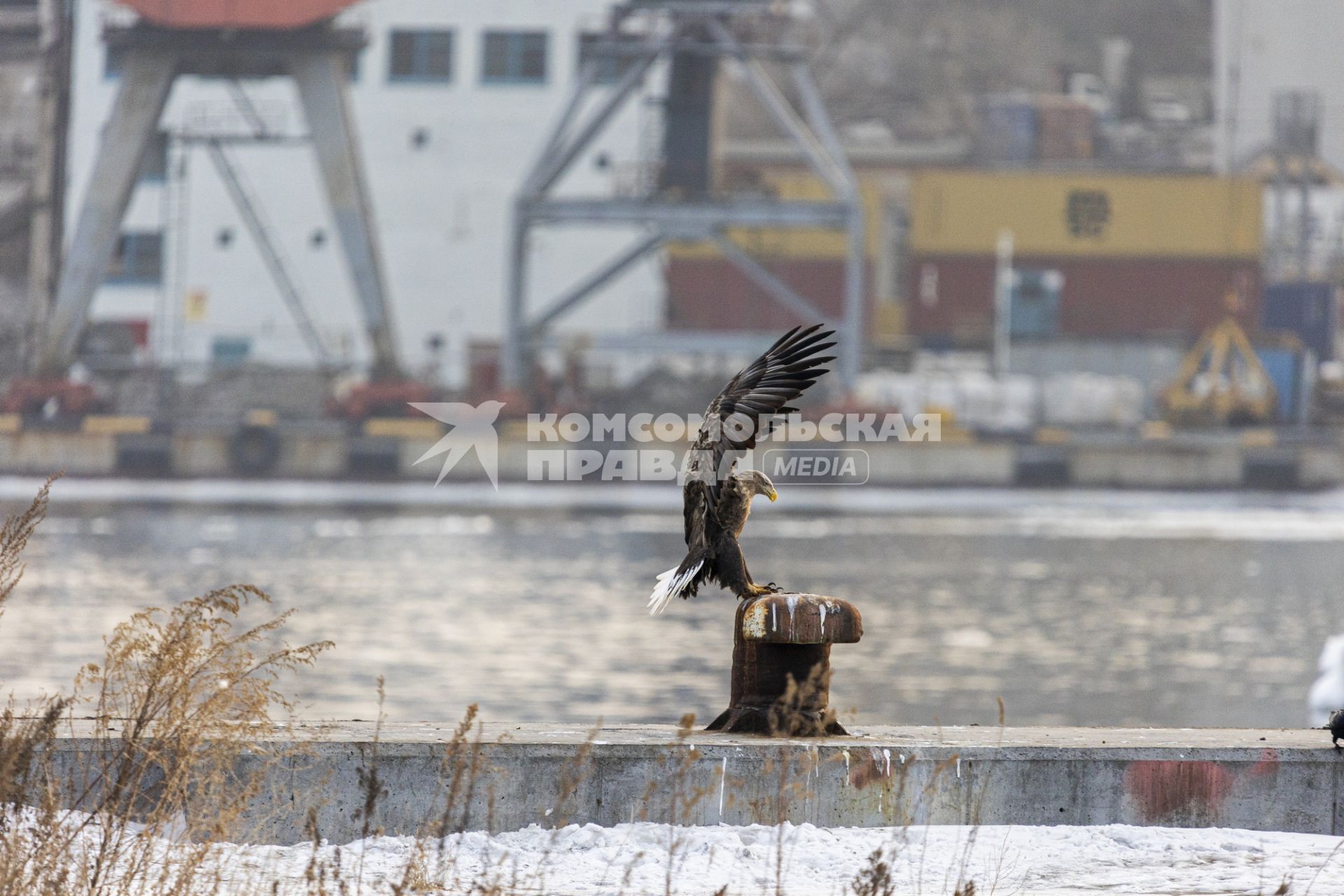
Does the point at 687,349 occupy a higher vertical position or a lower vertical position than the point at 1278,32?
lower

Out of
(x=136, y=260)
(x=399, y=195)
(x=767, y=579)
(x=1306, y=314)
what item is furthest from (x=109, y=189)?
(x=1306, y=314)

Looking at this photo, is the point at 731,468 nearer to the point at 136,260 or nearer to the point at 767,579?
the point at 767,579

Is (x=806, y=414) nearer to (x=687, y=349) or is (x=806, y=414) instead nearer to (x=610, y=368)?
(x=687, y=349)

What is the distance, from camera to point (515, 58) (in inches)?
2062

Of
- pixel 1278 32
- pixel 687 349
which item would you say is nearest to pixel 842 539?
pixel 687 349

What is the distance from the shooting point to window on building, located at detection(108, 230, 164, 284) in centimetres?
5144

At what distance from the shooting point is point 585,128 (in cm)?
4259

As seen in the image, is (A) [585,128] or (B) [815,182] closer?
(A) [585,128]

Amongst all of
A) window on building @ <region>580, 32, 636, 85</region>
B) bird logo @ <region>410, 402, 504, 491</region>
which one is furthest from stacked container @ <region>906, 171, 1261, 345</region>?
bird logo @ <region>410, 402, 504, 491</region>

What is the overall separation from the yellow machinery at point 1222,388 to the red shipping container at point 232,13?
978 inches

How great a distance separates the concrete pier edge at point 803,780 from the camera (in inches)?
226

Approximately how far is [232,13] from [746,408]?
140ft

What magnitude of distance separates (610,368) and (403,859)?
43592 millimetres

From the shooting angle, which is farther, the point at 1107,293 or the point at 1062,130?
the point at 1062,130
